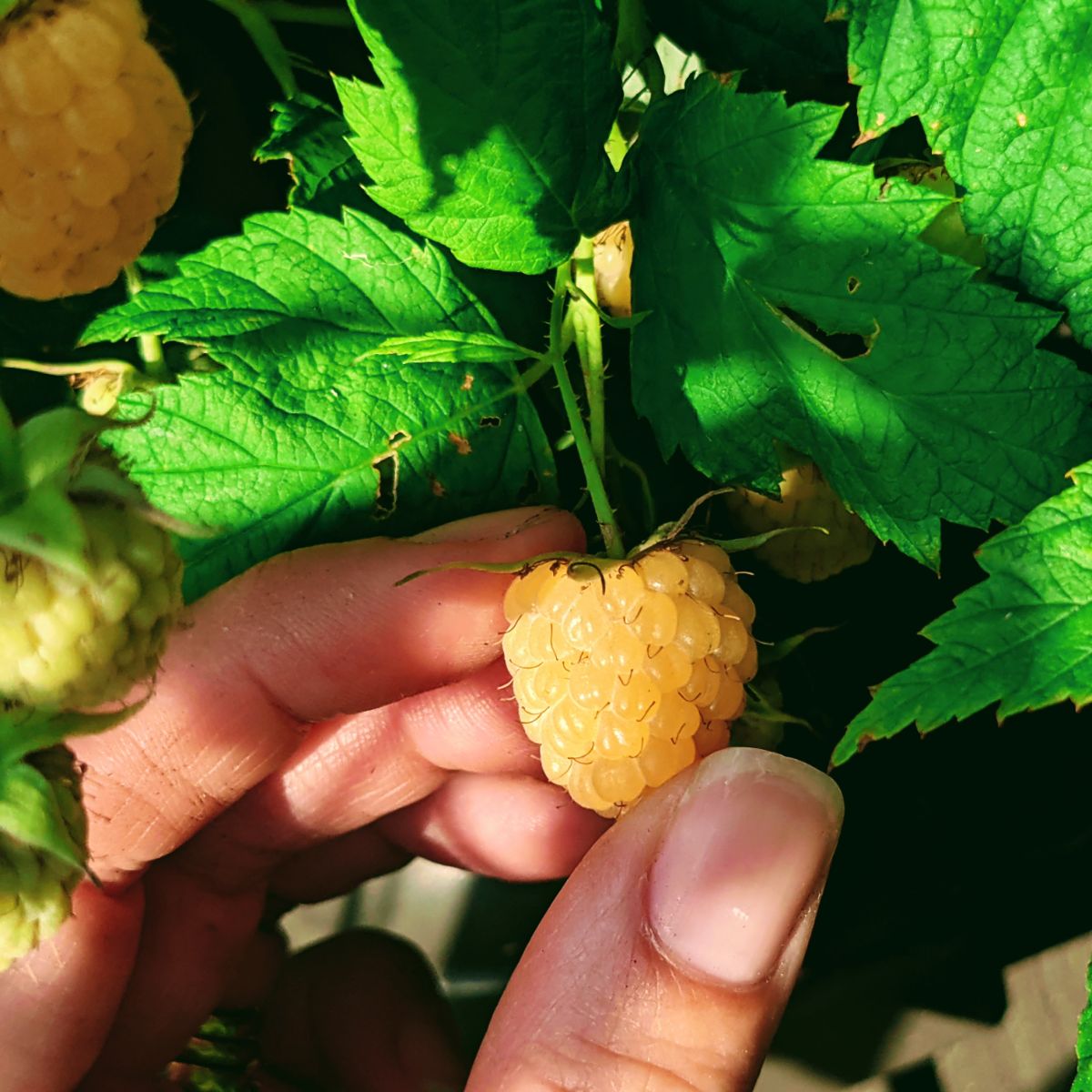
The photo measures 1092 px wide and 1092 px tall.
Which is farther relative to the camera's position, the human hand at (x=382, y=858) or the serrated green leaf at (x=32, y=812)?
the human hand at (x=382, y=858)

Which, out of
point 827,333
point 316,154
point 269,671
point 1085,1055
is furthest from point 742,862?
point 316,154

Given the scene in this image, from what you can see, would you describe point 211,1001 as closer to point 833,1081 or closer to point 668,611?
point 833,1081

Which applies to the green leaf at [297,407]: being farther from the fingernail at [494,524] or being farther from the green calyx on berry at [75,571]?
the green calyx on berry at [75,571]

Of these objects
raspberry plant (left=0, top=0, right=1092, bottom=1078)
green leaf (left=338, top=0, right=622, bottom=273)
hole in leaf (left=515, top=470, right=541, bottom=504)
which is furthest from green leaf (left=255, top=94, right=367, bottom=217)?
hole in leaf (left=515, top=470, right=541, bottom=504)

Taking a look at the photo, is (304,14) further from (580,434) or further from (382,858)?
(382,858)

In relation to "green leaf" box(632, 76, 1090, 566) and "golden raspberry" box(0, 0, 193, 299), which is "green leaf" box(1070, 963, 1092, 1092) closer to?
"green leaf" box(632, 76, 1090, 566)

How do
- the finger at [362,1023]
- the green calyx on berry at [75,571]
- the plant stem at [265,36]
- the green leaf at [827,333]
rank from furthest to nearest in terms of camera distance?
the finger at [362,1023]
the plant stem at [265,36]
the green leaf at [827,333]
the green calyx on berry at [75,571]

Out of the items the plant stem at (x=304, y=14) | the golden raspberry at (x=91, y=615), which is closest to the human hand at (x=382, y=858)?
the golden raspberry at (x=91, y=615)
